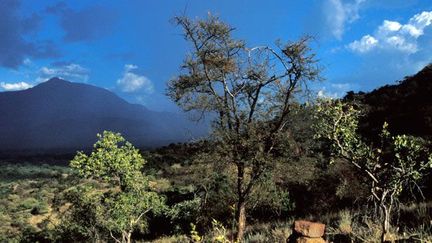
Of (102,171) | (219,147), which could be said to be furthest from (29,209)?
(219,147)

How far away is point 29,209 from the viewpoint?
5253 cm

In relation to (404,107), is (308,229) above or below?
below

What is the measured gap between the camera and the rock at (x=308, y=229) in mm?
9727

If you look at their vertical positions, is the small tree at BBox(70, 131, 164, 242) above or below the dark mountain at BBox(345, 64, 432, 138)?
below

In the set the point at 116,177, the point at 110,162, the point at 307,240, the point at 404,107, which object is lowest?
the point at 307,240

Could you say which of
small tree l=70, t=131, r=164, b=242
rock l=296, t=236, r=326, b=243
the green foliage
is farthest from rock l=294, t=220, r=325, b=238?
the green foliage

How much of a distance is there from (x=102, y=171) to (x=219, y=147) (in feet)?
17.7

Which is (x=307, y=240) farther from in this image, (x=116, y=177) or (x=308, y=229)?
(x=116, y=177)

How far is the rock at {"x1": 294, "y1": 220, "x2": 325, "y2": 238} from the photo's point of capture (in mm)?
9727

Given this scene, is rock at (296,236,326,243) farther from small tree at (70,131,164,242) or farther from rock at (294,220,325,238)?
small tree at (70,131,164,242)

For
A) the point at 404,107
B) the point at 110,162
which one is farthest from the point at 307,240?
the point at 404,107

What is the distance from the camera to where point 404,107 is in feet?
138

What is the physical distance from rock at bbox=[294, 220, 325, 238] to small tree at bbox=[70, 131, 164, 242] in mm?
11697

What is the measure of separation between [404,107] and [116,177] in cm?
3056
